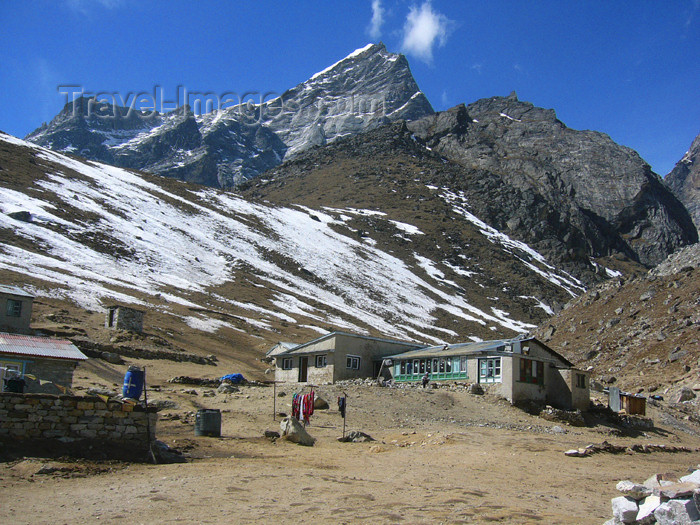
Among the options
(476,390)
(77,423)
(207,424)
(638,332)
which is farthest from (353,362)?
(77,423)

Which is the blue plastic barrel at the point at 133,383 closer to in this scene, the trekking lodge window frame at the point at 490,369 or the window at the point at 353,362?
the trekking lodge window frame at the point at 490,369

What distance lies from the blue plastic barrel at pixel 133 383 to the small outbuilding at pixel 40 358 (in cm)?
588

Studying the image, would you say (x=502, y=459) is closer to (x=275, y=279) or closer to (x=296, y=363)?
(x=296, y=363)

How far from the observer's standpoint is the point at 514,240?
149000 mm

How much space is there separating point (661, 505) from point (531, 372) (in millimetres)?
27798

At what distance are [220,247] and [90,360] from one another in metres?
55.6

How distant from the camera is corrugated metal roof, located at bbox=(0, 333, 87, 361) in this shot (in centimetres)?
2106

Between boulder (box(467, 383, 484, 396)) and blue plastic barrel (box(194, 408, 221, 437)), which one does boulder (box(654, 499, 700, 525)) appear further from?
boulder (box(467, 383, 484, 396))

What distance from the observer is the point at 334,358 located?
3853 cm

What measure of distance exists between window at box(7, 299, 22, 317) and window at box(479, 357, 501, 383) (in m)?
28.5

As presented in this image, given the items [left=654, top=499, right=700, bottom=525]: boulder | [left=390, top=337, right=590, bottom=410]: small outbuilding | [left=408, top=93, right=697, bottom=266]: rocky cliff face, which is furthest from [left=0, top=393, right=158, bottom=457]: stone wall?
[left=408, top=93, right=697, bottom=266]: rocky cliff face

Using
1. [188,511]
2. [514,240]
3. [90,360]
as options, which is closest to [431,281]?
[514,240]

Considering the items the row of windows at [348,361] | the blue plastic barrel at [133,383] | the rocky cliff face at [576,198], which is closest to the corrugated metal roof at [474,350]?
the row of windows at [348,361]

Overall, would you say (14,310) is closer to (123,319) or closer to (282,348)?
(123,319)
